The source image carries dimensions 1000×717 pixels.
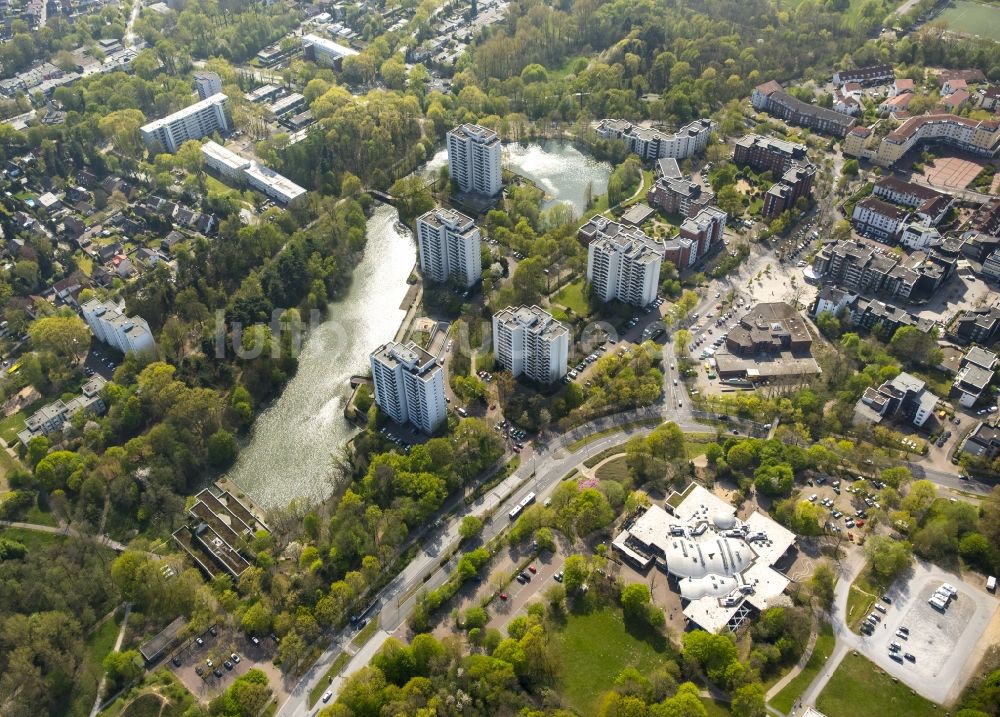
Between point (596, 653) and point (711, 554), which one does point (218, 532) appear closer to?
point (596, 653)

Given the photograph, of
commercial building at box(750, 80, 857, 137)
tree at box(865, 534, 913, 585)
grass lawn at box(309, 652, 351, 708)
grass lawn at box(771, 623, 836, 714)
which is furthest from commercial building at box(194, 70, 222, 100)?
grass lawn at box(771, 623, 836, 714)

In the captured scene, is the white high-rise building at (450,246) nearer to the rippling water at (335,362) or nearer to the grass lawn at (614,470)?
the rippling water at (335,362)

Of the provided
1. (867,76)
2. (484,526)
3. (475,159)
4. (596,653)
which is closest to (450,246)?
(475,159)

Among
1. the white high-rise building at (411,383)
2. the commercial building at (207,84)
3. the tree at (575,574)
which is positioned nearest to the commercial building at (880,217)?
the white high-rise building at (411,383)

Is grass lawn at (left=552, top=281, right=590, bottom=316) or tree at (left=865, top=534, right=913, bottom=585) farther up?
tree at (left=865, top=534, right=913, bottom=585)

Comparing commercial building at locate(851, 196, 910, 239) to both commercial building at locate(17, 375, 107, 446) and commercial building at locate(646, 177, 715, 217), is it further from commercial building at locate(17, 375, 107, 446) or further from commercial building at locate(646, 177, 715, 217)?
commercial building at locate(17, 375, 107, 446)

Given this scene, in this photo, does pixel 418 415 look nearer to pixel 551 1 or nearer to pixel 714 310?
pixel 714 310
